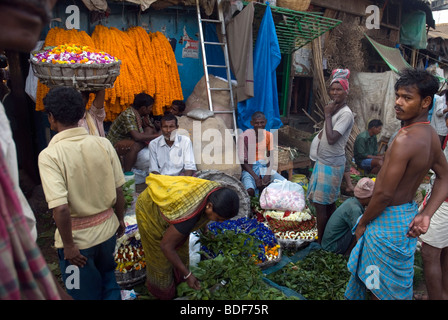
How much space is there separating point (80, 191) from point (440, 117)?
24.3 feet

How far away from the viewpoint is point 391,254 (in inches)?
88.3

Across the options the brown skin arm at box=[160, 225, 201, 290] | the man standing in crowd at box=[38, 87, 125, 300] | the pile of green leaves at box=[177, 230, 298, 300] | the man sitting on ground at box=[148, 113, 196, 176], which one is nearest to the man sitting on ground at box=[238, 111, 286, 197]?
the man sitting on ground at box=[148, 113, 196, 176]

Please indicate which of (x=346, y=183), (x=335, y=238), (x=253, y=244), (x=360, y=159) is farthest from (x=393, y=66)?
(x=253, y=244)

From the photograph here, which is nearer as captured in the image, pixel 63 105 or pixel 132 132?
pixel 63 105

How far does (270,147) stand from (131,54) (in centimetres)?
260

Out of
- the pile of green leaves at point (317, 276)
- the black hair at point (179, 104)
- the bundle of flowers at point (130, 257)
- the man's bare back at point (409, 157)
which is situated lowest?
the pile of green leaves at point (317, 276)

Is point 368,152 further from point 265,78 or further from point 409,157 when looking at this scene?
point 409,157

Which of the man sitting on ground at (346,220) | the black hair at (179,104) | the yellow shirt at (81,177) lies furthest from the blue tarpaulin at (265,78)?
the yellow shirt at (81,177)

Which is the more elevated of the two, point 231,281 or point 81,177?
point 81,177

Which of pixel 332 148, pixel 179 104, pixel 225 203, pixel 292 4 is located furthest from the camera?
pixel 292 4

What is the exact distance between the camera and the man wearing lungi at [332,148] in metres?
3.74

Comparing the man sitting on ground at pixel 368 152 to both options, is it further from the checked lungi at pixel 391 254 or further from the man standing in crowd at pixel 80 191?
the man standing in crowd at pixel 80 191

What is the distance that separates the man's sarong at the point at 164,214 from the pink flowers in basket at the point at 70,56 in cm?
144


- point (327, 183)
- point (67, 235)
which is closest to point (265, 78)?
point (327, 183)
